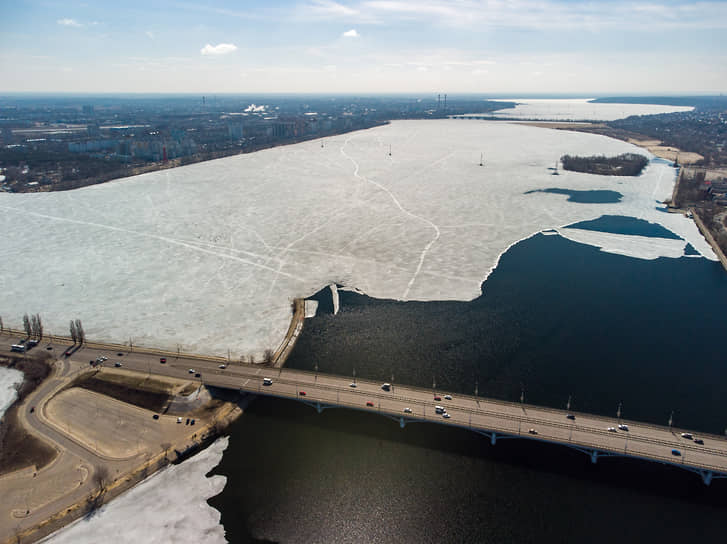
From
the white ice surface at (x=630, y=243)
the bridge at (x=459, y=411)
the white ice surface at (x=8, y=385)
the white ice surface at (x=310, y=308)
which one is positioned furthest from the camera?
the white ice surface at (x=630, y=243)

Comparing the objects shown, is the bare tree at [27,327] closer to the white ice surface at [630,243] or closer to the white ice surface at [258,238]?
the white ice surface at [258,238]

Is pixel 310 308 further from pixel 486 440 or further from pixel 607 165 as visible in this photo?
pixel 607 165

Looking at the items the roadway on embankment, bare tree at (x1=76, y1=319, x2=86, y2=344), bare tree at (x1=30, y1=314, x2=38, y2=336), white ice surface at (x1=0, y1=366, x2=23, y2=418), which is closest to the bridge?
the roadway on embankment

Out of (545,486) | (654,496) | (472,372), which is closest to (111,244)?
(472,372)

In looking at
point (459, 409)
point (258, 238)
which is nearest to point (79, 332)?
point (258, 238)

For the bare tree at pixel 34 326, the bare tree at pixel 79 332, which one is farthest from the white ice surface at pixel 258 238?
the bare tree at pixel 34 326
